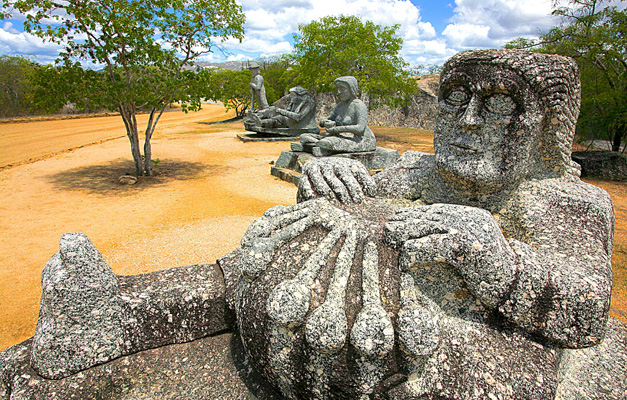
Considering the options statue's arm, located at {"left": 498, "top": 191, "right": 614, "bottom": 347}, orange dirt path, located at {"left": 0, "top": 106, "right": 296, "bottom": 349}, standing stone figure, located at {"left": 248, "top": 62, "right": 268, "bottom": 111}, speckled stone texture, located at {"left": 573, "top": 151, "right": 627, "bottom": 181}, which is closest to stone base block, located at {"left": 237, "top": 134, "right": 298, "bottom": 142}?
orange dirt path, located at {"left": 0, "top": 106, "right": 296, "bottom": 349}

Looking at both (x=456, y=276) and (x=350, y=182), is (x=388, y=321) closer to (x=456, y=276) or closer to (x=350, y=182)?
(x=456, y=276)

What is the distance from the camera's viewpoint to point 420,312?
141cm

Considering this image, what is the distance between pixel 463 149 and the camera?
1.86m

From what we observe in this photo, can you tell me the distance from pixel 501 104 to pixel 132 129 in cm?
950

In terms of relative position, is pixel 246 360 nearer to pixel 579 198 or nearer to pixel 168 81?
pixel 579 198

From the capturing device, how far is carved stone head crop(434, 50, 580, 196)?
1.67 meters

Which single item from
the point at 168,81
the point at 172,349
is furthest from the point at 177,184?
the point at 172,349

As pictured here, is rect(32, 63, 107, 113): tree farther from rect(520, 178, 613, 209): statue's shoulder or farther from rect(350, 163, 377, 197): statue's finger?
rect(520, 178, 613, 209): statue's shoulder

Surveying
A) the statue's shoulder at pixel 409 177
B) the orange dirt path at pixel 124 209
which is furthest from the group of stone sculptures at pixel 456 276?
the orange dirt path at pixel 124 209

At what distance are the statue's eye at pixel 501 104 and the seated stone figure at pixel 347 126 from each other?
7371mm

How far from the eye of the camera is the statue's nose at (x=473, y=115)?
69.3 inches

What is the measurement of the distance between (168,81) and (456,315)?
368 inches

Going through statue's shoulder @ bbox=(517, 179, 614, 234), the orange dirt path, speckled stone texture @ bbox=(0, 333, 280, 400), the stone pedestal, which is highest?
statue's shoulder @ bbox=(517, 179, 614, 234)

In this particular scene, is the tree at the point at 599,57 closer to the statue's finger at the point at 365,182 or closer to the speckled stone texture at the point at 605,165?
the speckled stone texture at the point at 605,165
